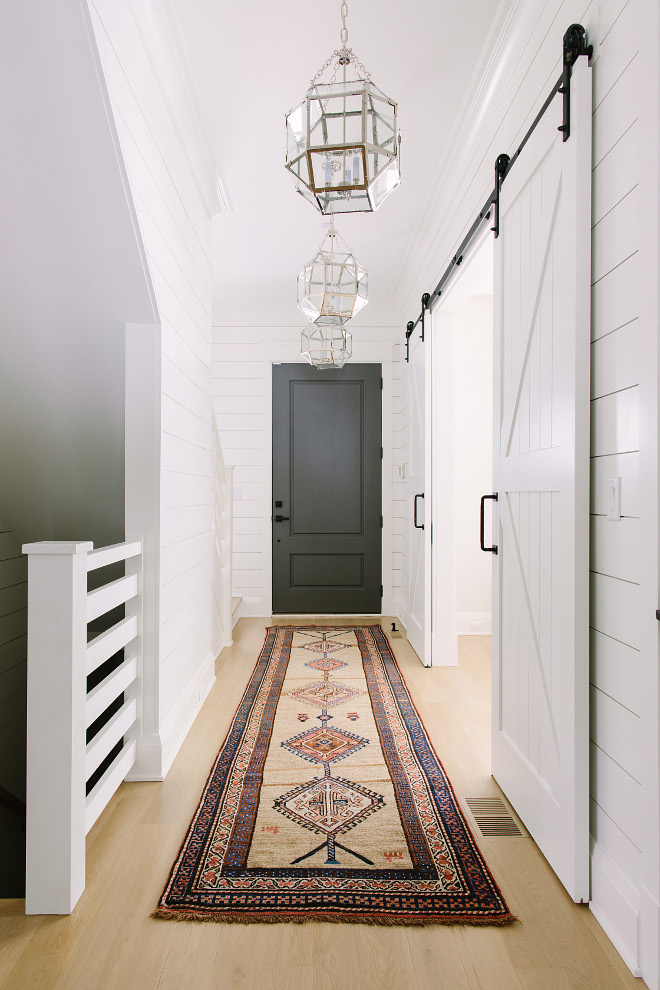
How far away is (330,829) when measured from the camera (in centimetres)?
195

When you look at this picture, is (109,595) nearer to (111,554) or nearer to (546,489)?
(111,554)

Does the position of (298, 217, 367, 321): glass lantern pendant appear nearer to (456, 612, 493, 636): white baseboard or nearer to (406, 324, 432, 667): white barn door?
(406, 324, 432, 667): white barn door

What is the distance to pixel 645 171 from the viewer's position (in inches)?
51.3

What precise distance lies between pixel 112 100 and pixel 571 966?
2.50 meters

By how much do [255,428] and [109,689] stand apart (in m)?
3.81

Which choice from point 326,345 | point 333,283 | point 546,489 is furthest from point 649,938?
point 326,345

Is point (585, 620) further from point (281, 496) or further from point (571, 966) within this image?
point (281, 496)

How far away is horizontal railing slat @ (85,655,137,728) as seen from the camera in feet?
5.86

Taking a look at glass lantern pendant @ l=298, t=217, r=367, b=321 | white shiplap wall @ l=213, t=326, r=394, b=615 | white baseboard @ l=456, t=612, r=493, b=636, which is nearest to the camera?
glass lantern pendant @ l=298, t=217, r=367, b=321

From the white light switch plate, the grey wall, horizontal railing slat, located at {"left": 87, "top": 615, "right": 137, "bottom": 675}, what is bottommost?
horizontal railing slat, located at {"left": 87, "top": 615, "right": 137, "bottom": 675}

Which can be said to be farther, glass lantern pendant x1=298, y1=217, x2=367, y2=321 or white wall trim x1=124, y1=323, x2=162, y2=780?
glass lantern pendant x1=298, y1=217, x2=367, y2=321

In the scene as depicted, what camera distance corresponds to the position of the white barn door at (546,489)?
160 centimetres

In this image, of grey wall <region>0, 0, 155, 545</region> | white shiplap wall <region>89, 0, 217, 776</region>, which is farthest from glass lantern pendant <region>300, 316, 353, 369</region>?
grey wall <region>0, 0, 155, 545</region>

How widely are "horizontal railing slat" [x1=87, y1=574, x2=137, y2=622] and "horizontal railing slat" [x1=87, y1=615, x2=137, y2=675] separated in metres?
0.07
